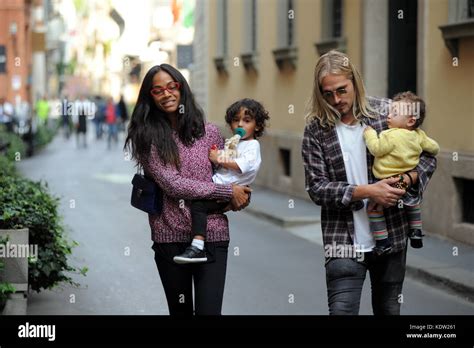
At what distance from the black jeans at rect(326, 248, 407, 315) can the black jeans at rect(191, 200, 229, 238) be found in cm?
62

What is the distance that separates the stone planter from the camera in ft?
25.4

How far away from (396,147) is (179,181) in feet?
3.50

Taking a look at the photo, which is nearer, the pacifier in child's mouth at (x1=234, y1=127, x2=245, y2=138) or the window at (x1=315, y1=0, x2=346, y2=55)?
the pacifier in child's mouth at (x1=234, y1=127, x2=245, y2=138)

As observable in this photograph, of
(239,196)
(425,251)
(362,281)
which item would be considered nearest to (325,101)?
(239,196)

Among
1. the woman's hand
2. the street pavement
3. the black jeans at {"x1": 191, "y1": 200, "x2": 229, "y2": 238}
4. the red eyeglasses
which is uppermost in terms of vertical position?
the red eyeglasses

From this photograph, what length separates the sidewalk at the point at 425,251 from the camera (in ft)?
33.9

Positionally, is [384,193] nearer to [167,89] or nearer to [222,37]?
[167,89]

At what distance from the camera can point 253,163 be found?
5.57 metres

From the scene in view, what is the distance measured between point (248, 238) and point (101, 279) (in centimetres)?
385

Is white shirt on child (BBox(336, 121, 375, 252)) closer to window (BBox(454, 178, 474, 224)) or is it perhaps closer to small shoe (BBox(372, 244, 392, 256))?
small shoe (BBox(372, 244, 392, 256))

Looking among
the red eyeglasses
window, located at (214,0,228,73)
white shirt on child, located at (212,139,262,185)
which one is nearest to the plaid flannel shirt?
white shirt on child, located at (212,139,262,185)

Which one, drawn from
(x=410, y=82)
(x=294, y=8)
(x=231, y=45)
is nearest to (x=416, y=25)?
(x=410, y=82)

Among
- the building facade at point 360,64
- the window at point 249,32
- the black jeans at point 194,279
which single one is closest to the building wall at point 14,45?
the building facade at point 360,64

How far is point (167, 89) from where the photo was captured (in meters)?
5.53
